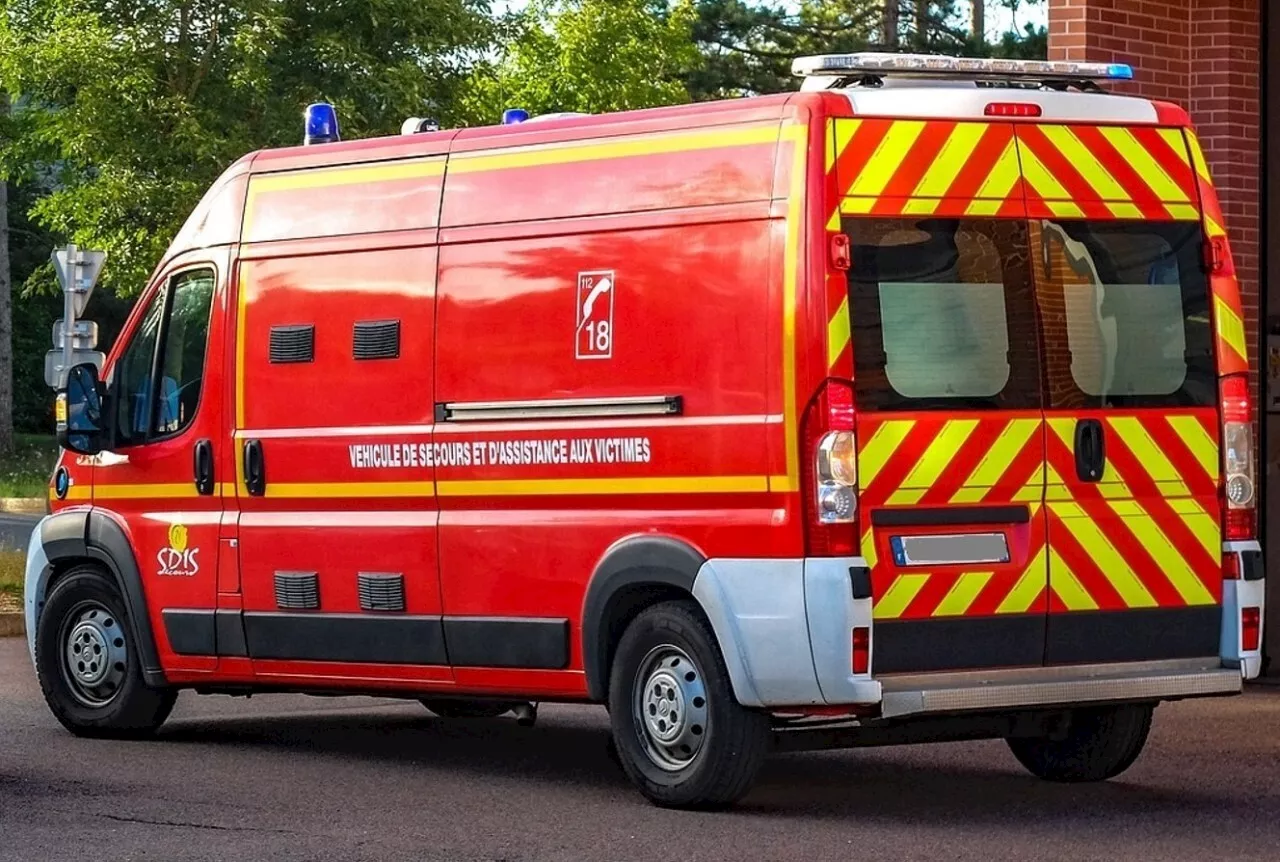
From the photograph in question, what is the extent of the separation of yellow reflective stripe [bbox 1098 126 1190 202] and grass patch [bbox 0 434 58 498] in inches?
1060

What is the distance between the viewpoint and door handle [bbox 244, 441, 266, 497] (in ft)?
37.1

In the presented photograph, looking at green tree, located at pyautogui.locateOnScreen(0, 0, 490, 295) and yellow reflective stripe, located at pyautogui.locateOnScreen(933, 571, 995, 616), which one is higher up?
green tree, located at pyautogui.locateOnScreen(0, 0, 490, 295)

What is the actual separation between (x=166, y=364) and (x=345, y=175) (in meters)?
1.40

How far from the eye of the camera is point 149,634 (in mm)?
11883

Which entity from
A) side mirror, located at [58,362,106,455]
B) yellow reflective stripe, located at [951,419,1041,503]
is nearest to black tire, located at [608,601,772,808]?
yellow reflective stripe, located at [951,419,1041,503]

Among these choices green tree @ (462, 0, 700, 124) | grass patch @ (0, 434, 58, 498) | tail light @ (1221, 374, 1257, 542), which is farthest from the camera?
green tree @ (462, 0, 700, 124)

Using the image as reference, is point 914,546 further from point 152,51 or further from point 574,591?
point 152,51

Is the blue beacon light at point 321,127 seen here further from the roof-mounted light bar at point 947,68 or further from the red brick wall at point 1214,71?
the red brick wall at point 1214,71

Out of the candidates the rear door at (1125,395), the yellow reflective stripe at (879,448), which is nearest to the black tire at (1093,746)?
the rear door at (1125,395)

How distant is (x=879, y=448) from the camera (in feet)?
30.3

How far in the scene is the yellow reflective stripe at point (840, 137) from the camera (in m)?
9.27

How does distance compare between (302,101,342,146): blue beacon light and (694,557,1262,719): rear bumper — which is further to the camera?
(302,101,342,146): blue beacon light

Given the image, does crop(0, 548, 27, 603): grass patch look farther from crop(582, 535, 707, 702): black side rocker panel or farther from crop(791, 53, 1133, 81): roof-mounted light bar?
crop(791, 53, 1133, 81): roof-mounted light bar

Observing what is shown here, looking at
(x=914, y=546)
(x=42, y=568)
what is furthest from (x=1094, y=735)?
(x=42, y=568)
